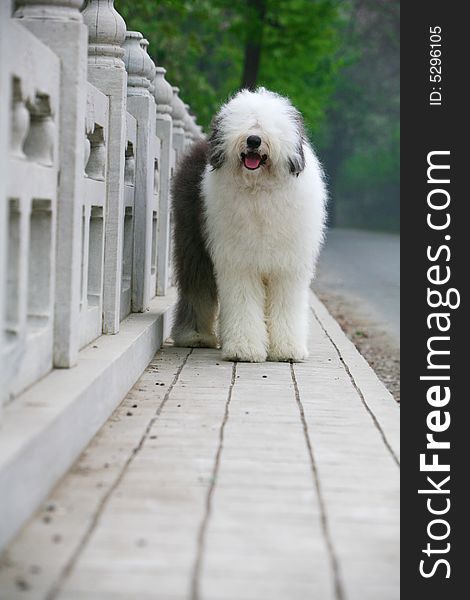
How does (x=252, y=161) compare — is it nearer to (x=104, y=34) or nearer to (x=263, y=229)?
(x=263, y=229)

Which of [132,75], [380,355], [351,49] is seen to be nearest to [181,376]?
→ [132,75]

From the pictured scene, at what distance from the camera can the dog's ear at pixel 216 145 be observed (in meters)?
6.44

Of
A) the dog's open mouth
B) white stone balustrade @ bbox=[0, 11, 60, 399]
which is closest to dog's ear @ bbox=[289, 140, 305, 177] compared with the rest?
the dog's open mouth

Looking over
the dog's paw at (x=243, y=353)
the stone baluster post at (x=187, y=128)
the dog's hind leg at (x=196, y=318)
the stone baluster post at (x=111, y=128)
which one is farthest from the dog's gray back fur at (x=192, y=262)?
the stone baluster post at (x=187, y=128)

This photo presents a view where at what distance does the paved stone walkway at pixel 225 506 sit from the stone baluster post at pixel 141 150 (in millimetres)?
1910

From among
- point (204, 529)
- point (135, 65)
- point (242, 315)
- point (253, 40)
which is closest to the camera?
point (204, 529)

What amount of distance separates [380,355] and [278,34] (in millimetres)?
12207

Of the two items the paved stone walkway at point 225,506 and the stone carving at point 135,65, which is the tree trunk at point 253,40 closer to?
the stone carving at point 135,65

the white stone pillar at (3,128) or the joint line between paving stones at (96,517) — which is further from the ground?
the white stone pillar at (3,128)

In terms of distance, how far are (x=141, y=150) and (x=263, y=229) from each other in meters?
1.27

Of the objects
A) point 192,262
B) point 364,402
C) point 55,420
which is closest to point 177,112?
point 192,262

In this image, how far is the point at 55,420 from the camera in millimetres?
3652

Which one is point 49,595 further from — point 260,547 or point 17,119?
point 17,119

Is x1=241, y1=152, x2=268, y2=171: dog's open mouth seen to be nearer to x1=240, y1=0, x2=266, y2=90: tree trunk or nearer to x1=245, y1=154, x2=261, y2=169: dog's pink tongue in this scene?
x1=245, y1=154, x2=261, y2=169: dog's pink tongue
